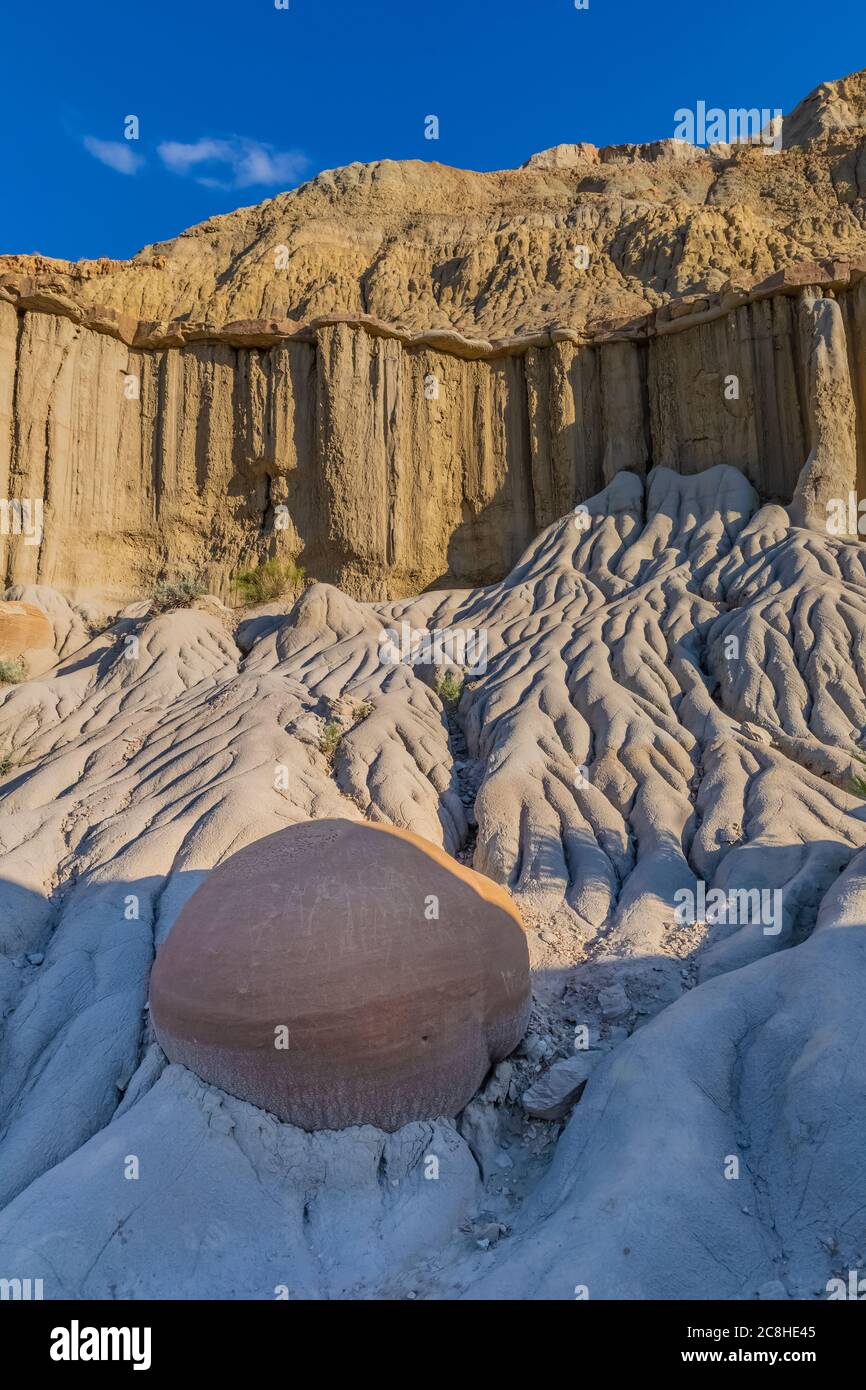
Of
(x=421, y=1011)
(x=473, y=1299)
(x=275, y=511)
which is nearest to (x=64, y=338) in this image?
(x=275, y=511)

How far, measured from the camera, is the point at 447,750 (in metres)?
15.0

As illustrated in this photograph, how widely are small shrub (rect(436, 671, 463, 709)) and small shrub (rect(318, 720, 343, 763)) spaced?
9.38 feet

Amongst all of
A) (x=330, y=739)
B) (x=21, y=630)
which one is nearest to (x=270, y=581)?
(x=21, y=630)

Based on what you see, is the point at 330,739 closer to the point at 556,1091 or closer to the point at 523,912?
the point at 523,912

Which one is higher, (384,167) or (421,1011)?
(384,167)

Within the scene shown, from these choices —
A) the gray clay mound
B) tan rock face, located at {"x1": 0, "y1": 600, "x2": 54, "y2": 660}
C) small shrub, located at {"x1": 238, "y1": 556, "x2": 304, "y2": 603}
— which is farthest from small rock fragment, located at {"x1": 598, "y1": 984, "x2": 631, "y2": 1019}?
small shrub, located at {"x1": 238, "y1": 556, "x2": 304, "y2": 603}

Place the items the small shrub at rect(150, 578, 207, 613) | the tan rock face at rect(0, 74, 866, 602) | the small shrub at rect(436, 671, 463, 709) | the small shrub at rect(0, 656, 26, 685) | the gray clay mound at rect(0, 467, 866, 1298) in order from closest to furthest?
the gray clay mound at rect(0, 467, 866, 1298)
the small shrub at rect(436, 671, 463, 709)
the small shrub at rect(0, 656, 26, 685)
the small shrub at rect(150, 578, 207, 613)
the tan rock face at rect(0, 74, 866, 602)

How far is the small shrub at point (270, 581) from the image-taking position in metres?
24.1

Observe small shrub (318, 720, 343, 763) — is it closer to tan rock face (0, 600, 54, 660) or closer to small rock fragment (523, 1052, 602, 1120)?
small rock fragment (523, 1052, 602, 1120)

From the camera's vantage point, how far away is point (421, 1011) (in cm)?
683

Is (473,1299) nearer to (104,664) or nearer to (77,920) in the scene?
(77,920)

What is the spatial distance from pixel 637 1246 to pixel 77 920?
7.15m

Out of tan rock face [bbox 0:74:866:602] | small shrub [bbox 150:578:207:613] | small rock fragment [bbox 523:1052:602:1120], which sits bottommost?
small rock fragment [bbox 523:1052:602:1120]

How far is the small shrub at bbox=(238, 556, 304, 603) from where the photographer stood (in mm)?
24141
